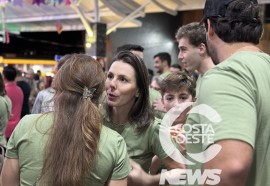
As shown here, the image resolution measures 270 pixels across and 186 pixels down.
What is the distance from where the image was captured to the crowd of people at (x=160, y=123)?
1.08m

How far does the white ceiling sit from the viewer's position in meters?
9.70

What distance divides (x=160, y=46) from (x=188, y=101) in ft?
32.4

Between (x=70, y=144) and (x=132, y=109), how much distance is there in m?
0.73

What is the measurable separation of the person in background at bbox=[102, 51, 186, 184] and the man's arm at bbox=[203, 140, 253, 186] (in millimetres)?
1008

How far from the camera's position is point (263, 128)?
1187mm

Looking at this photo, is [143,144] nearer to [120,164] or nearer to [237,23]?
[120,164]

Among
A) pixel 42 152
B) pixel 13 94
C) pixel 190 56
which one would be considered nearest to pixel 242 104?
pixel 42 152

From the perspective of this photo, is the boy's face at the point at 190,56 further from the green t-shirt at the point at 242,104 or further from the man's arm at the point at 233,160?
the man's arm at the point at 233,160

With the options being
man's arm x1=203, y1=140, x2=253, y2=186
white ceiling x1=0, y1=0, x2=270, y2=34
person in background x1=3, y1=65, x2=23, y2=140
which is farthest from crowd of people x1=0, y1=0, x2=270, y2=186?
white ceiling x1=0, y1=0, x2=270, y2=34

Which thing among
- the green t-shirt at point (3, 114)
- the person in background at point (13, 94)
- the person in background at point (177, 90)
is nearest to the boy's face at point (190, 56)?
the person in background at point (177, 90)

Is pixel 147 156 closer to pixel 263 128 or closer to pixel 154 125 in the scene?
pixel 154 125

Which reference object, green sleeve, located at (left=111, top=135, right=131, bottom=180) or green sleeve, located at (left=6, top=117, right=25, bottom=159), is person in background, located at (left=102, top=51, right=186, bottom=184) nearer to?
green sleeve, located at (left=111, top=135, right=131, bottom=180)

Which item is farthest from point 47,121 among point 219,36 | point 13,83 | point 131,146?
point 13,83

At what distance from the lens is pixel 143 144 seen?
82.3 inches
